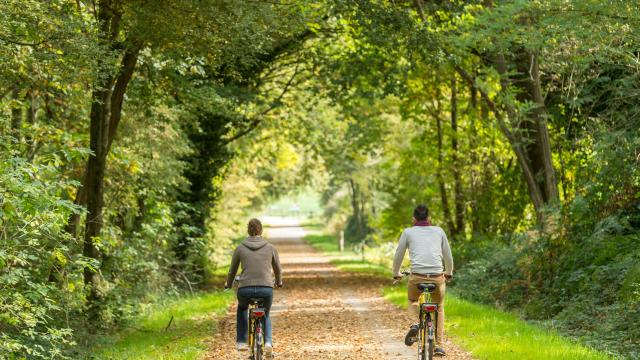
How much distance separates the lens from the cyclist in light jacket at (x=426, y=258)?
10.7 meters

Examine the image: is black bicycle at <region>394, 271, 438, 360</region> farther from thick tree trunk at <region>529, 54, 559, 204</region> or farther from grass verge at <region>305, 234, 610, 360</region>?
thick tree trunk at <region>529, 54, 559, 204</region>

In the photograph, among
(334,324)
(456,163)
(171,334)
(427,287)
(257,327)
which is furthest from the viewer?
(456,163)

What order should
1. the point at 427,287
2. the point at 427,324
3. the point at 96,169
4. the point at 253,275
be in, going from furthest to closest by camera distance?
the point at 96,169 → the point at 253,275 → the point at 427,287 → the point at 427,324

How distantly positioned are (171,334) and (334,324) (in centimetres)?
314

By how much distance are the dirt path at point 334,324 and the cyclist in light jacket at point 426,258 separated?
1821 millimetres

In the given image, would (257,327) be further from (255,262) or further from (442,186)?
(442,186)

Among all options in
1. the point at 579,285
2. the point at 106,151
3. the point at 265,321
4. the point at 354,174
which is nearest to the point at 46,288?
the point at 265,321

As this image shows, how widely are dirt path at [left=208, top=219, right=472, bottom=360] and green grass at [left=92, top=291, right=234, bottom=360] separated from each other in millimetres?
364

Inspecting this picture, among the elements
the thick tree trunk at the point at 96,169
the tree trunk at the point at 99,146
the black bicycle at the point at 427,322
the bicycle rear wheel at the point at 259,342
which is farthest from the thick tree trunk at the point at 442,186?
the bicycle rear wheel at the point at 259,342

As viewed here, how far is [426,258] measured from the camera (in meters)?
10.7

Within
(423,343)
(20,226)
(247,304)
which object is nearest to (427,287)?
(423,343)

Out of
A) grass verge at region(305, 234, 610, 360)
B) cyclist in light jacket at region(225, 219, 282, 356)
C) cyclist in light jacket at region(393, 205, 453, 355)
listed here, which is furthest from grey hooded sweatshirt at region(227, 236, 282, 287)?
grass verge at region(305, 234, 610, 360)

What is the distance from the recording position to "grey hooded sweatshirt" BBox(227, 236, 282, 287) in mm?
10727

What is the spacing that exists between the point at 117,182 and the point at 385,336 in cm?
667
